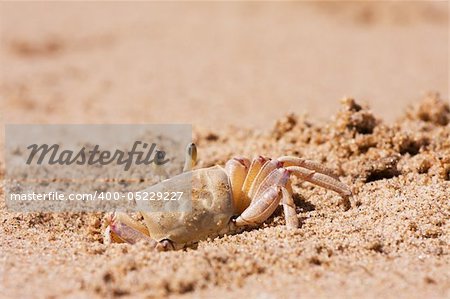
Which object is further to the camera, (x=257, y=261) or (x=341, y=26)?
(x=341, y=26)

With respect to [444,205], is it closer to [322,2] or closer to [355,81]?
[355,81]

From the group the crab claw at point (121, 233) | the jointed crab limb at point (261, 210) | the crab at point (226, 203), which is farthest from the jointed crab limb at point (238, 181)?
the crab claw at point (121, 233)

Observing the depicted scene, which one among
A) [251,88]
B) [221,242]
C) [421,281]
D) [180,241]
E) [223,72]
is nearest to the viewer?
[421,281]

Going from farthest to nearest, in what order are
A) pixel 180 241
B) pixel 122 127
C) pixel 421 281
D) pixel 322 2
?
pixel 322 2, pixel 122 127, pixel 180 241, pixel 421 281

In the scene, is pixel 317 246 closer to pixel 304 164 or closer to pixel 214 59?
pixel 304 164

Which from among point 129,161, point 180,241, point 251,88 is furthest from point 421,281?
point 251,88

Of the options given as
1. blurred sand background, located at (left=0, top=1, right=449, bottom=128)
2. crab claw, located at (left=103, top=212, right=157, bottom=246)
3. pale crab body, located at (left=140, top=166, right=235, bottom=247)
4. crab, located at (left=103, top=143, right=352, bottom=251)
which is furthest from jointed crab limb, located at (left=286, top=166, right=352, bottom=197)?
blurred sand background, located at (left=0, top=1, right=449, bottom=128)

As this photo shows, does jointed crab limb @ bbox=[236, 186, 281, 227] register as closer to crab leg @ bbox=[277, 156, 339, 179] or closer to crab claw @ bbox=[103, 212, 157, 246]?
crab leg @ bbox=[277, 156, 339, 179]
